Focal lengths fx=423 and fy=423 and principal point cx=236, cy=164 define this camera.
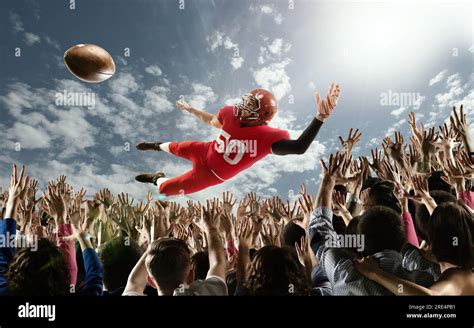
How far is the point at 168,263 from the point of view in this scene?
3631 millimetres

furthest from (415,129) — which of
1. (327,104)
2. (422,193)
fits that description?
(422,193)

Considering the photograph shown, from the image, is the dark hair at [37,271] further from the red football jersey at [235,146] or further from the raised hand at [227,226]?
the red football jersey at [235,146]

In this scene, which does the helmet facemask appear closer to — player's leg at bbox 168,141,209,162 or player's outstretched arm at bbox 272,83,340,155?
player's leg at bbox 168,141,209,162

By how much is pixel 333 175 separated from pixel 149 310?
234 cm

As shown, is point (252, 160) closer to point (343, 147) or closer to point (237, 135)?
point (237, 135)

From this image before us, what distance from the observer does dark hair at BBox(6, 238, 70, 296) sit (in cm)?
367

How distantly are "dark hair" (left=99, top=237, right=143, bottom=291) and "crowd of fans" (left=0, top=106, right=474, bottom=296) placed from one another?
11 mm

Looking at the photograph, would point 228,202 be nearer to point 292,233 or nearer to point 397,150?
point 292,233

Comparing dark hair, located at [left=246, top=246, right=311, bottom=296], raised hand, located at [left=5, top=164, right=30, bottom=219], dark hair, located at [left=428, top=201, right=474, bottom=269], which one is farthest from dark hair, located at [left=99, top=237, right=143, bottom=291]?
dark hair, located at [left=428, top=201, right=474, bottom=269]

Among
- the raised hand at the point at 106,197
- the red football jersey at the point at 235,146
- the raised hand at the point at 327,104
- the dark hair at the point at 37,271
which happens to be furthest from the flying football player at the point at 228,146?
the dark hair at the point at 37,271

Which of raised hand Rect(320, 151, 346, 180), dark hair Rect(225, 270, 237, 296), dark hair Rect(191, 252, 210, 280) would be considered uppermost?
raised hand Rect(320, 151, 346, 180)

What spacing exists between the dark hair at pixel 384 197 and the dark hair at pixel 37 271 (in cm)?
333

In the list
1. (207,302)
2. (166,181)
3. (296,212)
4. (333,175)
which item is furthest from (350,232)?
(166,181)

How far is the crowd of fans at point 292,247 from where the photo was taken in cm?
358
